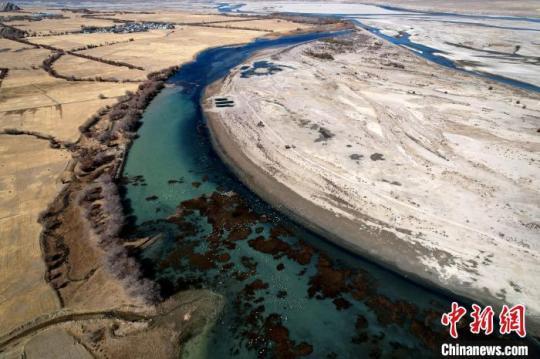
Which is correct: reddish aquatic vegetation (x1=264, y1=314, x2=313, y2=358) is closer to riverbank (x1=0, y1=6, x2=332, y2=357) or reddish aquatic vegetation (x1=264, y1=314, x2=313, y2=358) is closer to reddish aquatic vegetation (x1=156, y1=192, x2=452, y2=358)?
reddish aquatic vegetation (x1=156, y1=192, x2=452, y2=358)

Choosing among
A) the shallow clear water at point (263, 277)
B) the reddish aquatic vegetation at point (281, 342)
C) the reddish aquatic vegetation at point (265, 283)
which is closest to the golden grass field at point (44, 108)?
the shallow clear water at point (263, 277)

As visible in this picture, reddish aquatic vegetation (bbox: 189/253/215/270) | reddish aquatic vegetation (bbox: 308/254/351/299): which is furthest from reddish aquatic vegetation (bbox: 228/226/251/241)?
reddish aquatic vegetation (bbox: 308/254/351/299)

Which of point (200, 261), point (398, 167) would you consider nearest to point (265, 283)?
point (200, 261)

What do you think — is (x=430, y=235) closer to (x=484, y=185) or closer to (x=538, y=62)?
(x=484, y=185)

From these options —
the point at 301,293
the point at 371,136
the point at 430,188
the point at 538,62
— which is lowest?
the point at 301,293

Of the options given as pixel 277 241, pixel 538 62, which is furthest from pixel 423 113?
pixel 538 62

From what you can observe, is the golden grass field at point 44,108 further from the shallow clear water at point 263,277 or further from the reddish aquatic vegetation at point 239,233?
the reddish aquatic vegetation at point 239,233
